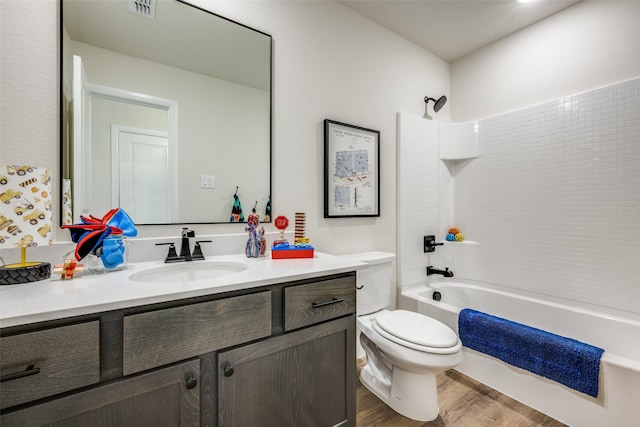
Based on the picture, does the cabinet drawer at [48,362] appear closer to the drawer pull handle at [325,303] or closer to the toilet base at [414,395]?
the drawer pull handle at [325,303]

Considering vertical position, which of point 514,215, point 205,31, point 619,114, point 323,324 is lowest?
point 323,324

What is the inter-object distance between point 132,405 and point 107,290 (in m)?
0.32

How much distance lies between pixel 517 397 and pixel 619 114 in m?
1.80

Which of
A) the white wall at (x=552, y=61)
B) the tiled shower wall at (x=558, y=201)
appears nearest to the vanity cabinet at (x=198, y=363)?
the tiled shower wall at (x=558, y=201)

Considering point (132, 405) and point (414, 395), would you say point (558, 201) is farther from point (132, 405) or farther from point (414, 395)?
point (132, 405)

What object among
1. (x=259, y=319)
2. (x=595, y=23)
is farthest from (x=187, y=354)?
(x=595, y=23)

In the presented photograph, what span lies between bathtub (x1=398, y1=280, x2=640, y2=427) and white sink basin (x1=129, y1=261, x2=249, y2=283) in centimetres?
145

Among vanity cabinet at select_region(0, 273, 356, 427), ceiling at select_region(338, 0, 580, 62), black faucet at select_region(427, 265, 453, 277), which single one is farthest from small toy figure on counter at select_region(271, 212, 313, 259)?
ceiling at select_region(338, 0, 580, 62)

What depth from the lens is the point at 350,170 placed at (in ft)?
6.49

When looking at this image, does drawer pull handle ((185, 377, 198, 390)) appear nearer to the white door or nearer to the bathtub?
the white door

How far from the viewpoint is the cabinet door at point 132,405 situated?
0.68 meters

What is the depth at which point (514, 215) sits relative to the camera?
7.30 ft

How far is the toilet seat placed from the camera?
1.37 meters

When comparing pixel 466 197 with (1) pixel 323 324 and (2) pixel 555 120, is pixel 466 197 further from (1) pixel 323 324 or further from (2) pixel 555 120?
(1) pixel 323 324
